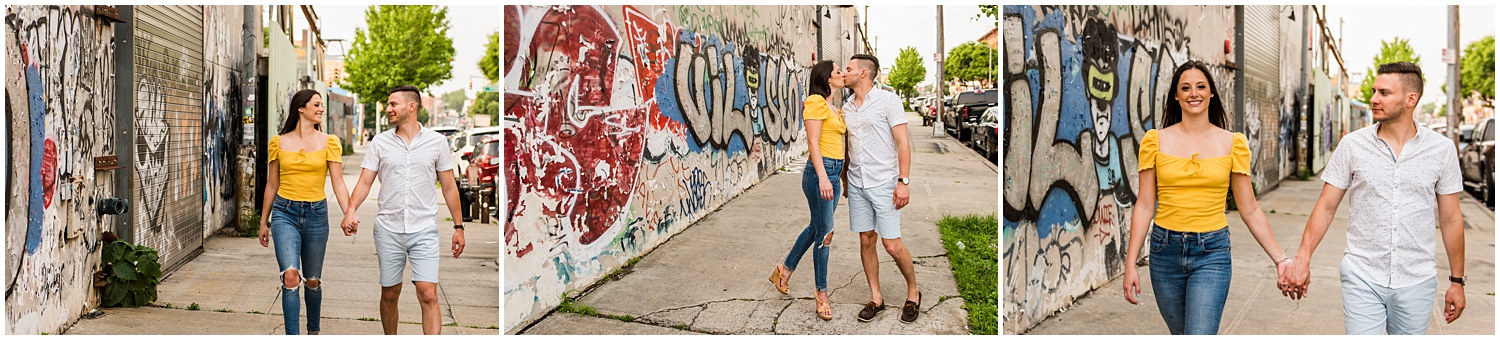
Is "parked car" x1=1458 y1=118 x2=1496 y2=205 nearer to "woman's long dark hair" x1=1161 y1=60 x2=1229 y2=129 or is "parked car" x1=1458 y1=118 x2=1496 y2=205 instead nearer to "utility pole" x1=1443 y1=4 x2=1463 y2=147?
"utility pole" x1=1443 y1=4 x2=1463 y2=147

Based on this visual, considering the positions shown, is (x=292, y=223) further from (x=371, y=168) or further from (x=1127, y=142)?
(x=1127, y=142)

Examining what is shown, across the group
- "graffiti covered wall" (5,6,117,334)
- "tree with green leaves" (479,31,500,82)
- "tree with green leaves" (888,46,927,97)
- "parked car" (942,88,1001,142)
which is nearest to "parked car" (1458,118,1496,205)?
"tree with green leaves" (888,46,927,97)

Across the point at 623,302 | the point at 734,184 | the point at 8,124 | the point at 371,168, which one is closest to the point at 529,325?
the point at 623,302

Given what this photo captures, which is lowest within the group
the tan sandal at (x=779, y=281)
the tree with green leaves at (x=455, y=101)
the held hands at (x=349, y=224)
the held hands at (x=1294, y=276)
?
the tan sandal at (x=779, y=281)

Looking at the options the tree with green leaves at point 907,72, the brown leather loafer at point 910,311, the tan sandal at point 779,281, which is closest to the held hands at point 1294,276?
the brown leather loafer at point 910,311

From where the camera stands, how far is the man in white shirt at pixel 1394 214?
317 centimetres

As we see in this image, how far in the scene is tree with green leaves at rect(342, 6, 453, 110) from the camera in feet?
110

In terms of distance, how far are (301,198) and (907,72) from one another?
18.7ft

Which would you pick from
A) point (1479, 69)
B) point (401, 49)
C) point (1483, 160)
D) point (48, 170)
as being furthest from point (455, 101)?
point (48, 170)

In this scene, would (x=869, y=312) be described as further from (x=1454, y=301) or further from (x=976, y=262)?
(x=1454, y=301)

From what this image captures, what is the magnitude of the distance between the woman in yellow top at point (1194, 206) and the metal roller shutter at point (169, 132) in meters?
5.84

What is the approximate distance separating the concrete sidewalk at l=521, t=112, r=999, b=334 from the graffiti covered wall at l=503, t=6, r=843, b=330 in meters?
0.21

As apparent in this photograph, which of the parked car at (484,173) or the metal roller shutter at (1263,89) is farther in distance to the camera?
the metal roller shutter at (1263,89)

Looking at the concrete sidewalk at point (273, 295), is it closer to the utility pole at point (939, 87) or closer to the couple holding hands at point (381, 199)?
the couple holding hands at point (381, 199)
